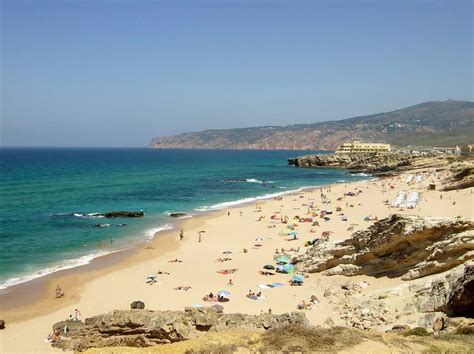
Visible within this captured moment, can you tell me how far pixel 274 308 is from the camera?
708 inches

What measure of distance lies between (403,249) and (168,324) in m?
11.2

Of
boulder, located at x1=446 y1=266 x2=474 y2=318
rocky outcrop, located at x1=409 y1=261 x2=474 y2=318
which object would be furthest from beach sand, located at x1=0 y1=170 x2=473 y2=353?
boulder, located at x1=446 y1=266 x2=474 y2=318

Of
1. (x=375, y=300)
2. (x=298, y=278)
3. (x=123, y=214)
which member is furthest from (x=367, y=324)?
(x=123, y=214)

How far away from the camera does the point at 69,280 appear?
75.9 ft

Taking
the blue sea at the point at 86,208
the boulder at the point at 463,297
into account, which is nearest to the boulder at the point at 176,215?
the blue sea at the point at 86,208

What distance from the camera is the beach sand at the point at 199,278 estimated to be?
58.2 feet

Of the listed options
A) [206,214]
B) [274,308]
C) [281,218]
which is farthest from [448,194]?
[274,308]

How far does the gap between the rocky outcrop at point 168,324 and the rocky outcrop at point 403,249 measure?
24.4 ft

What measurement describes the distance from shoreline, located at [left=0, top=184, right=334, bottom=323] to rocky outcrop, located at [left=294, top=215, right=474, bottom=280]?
12.5 metres

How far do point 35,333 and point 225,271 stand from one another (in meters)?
10.9

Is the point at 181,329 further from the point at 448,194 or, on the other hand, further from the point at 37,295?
the point at 448,194

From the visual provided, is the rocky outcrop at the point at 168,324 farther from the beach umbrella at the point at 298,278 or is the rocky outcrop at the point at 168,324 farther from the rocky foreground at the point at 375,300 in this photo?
the beach umbrella at the point at 298,278

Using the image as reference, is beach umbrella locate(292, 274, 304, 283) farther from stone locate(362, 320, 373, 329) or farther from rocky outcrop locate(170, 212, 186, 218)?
rocky outcrop locate(170, 212, 186, 218)

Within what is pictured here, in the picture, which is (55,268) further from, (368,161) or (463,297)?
(368,161)
